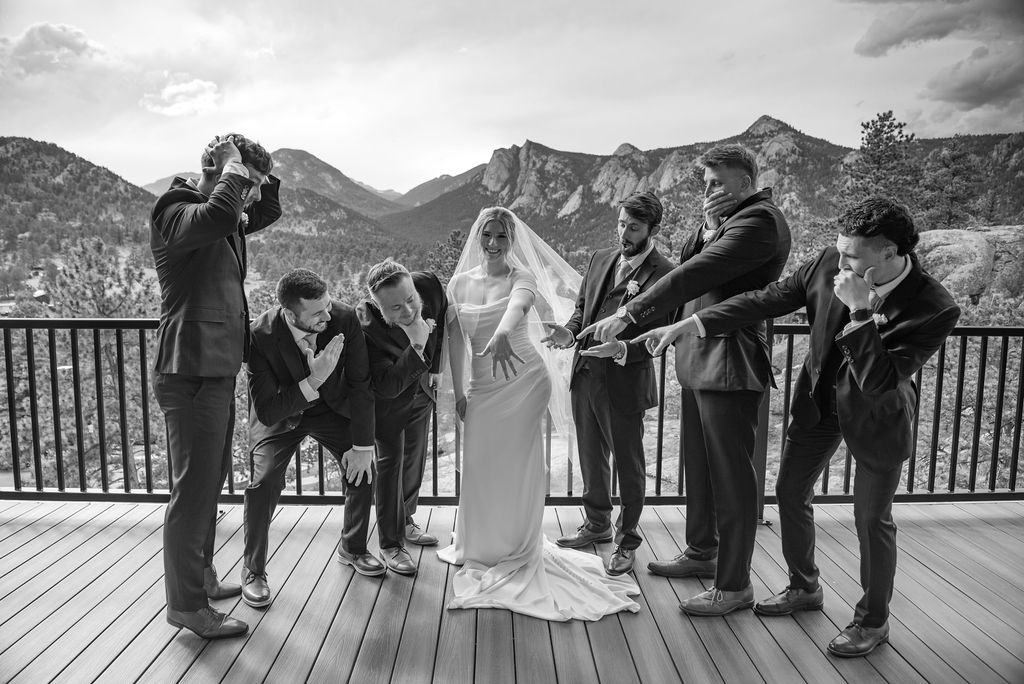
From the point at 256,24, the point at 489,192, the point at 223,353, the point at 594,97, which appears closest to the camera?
the point at 223,353

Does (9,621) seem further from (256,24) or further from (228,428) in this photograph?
Answer: (256,24)

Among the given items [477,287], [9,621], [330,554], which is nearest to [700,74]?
[477,287]

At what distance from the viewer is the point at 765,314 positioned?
7.22 feet

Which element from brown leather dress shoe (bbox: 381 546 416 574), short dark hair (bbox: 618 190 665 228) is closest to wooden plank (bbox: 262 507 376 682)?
brown leather dress shoe (bbox: 381 546 416 574)

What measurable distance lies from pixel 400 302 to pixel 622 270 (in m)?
1.03

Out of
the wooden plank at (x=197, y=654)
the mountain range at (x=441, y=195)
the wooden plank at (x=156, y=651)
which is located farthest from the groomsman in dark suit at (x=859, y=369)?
the mountain range at (x=441, y=195)

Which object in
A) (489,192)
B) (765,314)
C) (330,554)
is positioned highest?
(489,192)

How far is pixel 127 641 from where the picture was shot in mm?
2105

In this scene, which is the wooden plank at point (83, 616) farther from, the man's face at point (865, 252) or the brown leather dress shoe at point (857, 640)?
the man's face at point (865, 252)

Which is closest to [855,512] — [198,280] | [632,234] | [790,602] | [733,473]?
[733,473]

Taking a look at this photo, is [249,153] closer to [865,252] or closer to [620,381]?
[620,381]

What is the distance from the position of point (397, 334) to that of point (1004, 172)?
12.3 metres

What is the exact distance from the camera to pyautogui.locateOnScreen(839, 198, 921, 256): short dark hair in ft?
6.00

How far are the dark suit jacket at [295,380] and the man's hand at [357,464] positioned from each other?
0.15 ft
